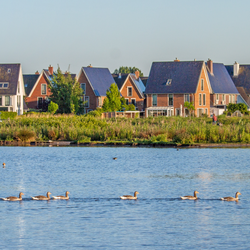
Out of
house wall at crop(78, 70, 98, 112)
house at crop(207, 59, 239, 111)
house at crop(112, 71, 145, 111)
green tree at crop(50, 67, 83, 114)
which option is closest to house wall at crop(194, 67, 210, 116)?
house at crop(207, 59, 239, 111)

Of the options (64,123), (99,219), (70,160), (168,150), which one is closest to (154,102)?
(64,123)

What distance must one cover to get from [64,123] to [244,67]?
206ft

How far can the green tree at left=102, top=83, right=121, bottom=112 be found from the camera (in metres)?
83.1

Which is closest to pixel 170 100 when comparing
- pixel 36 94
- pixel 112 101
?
pixel 112 101

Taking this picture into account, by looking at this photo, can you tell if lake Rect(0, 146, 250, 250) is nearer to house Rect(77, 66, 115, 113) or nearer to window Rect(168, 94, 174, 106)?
window Rect(168, 94, 174, 106)

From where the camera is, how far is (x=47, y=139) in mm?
46750

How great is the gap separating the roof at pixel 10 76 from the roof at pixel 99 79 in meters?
10.5

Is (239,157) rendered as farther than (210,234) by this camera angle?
Yes

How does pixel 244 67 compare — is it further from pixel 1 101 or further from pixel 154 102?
pixel 1 101

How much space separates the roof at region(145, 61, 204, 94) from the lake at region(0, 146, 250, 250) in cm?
5405

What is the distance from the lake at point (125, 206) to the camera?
14766mm

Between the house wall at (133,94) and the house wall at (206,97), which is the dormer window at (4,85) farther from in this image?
the house wall at (206,97)

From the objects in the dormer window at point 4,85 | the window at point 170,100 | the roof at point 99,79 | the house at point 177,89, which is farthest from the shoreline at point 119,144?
the roof at point 99,79

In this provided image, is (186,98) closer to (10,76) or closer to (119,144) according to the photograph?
(10,76)
